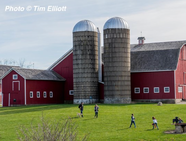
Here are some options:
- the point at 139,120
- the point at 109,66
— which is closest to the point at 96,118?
the point at 139,120

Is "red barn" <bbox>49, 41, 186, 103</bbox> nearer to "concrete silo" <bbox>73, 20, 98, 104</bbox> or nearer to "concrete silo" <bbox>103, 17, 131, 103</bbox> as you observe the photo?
"concrete silo" <bbox>73, 20, 98, 104</bbox>

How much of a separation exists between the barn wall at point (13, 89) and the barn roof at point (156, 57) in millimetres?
15872

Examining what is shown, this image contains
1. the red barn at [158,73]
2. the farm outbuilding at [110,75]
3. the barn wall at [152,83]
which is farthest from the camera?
the red barn at [158,73]

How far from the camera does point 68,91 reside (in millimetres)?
60938

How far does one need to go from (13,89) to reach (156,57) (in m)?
20.7

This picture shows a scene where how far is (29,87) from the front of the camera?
2173 inches

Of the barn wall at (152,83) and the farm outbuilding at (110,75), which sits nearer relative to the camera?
the farm outbuilding at (110,75)

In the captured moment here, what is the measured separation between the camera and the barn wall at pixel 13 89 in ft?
180

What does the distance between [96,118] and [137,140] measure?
10792mm

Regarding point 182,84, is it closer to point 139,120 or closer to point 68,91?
point 68,91

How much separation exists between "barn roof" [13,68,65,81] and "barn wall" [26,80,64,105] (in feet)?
1.88

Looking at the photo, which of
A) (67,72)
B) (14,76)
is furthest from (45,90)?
(14,76)

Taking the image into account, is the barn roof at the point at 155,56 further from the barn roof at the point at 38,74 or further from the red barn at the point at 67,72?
the barn roof at the point at 38,74

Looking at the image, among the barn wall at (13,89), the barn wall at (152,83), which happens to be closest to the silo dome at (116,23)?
the barn wall at (152,83)
